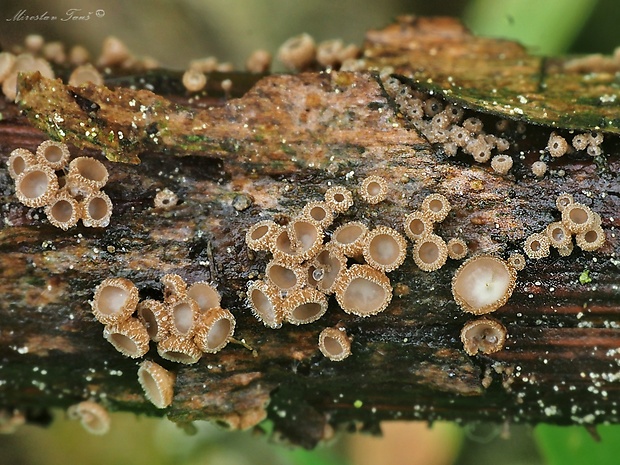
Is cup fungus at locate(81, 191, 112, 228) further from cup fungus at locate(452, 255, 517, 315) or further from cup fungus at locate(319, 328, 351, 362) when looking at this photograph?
cup fungus at locate(452, 255, 517, 315)

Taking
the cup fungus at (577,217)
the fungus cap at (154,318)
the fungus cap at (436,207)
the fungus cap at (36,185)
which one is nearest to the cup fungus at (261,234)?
the fungus cap at (154,318)

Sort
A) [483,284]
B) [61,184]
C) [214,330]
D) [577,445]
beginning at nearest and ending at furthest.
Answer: [483,284], [214,330], [61,184], [577,445]

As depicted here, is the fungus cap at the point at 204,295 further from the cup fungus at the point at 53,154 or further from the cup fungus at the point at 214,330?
the cup fungus at the point at 53,154

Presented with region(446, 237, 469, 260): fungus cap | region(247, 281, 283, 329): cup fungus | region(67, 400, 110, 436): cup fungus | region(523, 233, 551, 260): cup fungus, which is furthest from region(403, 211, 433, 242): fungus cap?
region(67, 400, 110, 436): cup fungus

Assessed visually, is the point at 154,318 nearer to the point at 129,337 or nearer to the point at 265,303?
the point at 129,337

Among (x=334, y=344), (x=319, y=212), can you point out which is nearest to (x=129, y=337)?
(x=334, y=344)
